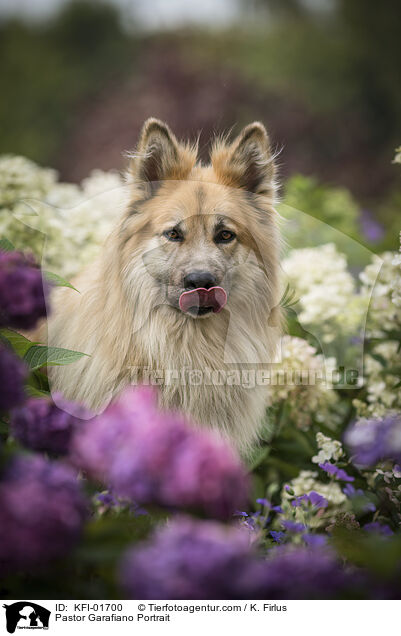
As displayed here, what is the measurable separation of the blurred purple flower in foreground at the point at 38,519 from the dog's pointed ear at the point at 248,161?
1.67 metres

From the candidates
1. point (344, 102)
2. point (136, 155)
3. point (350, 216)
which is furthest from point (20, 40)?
point (136, 155)

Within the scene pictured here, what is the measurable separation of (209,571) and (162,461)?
0.18m

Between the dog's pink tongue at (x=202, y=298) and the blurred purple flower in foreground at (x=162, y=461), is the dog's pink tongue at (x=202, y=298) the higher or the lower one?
the higher one

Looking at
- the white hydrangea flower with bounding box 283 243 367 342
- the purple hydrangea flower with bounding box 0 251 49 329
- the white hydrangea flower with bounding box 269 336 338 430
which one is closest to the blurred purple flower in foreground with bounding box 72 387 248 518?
the purple hydrangea flower with bounding box 0 251 49 329

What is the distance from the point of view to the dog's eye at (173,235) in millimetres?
2286

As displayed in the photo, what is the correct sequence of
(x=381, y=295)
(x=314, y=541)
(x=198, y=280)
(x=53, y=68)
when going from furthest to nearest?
(x=53, y=68)
(x=381, y=295)
(x=198, y=280)
(x=314, y=541)

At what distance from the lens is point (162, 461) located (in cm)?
101

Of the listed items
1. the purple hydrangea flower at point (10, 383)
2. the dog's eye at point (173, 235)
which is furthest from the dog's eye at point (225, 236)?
the purple hydrangea flower at point (10, 383)

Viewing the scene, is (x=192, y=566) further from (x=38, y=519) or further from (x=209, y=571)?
(x=38, y=519)

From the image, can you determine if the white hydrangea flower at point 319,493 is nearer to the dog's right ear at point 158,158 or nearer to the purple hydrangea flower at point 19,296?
the purple hydrangea flower at point 19,296

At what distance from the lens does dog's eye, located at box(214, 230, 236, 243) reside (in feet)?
7.58

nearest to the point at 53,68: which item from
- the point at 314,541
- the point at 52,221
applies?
the point at 52,221
